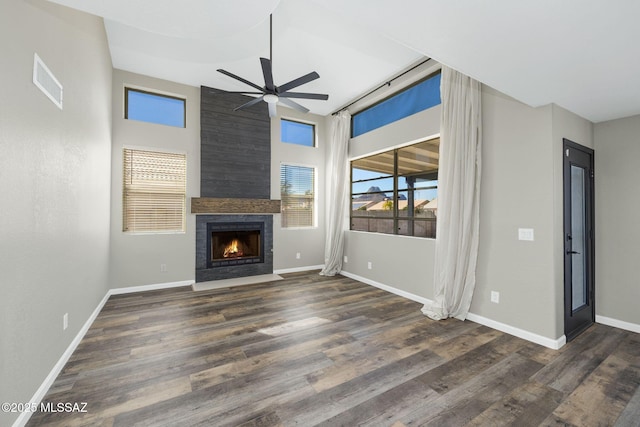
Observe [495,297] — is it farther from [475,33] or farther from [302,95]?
[302,95]

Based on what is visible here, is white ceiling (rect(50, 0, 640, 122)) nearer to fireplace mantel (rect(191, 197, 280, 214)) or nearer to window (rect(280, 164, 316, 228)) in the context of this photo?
fireplace mantel (rect(191, 197, 280, 214))

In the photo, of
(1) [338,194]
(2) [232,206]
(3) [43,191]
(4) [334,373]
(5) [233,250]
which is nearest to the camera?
(3) [43,191]

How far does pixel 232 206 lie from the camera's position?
17.0 ft

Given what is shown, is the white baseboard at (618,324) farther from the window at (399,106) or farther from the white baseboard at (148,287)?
the white baseboard at (148,287)

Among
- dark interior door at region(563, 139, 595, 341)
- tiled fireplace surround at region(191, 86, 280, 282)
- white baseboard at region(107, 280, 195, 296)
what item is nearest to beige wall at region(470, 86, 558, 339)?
dark interior door at region(563, 139, 595, 341)

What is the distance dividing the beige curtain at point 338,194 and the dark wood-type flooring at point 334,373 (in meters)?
2.18

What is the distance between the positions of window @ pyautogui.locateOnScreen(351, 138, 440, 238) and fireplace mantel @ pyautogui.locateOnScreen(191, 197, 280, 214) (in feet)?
5.88

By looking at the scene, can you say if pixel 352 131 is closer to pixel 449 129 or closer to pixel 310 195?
pixel 310 195

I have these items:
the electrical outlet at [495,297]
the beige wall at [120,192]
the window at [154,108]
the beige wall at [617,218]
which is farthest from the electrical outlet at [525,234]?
the window at [154,108]

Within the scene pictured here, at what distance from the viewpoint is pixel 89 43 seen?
2.85 m

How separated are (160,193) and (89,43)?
7.93ft

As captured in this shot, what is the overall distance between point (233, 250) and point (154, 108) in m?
2.98

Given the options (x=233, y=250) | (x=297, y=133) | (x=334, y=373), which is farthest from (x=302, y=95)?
(x=233, y=250)

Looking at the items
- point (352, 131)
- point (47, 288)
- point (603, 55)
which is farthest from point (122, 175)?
point (603, 55)
